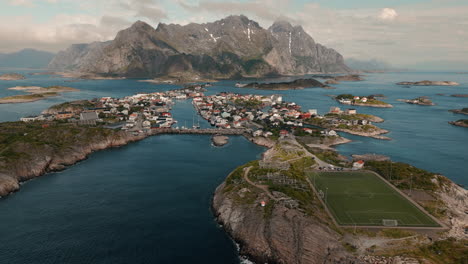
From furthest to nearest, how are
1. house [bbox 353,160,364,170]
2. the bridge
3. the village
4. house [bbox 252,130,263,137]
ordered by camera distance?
the bridge < the village < house [bbox 252,130,263,137] < house [bbox 353,160,364,170]

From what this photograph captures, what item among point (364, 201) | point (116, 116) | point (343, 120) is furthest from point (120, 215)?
point (343, 120)

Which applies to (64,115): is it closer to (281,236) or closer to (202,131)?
(202,131)

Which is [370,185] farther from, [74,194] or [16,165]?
[16,165]

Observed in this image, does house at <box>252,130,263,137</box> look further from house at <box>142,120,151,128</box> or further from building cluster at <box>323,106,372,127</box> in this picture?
house at <box>142,120,151,128</box>

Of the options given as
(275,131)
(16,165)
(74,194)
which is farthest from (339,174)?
(16,165)

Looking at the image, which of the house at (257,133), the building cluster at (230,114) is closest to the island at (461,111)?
the building cluster at (230,114)

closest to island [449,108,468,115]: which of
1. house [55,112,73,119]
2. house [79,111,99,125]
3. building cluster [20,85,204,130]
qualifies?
building cluster [20,85,204,130]
